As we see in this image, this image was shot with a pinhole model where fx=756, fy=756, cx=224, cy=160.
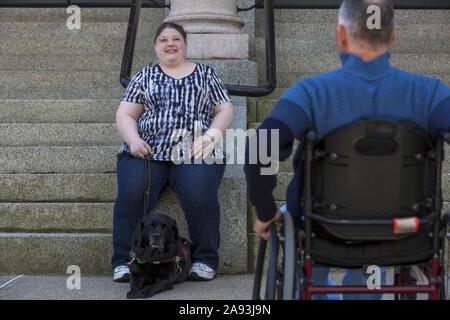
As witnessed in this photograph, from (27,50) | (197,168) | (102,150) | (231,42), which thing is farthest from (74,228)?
(27,50)

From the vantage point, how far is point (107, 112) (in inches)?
226

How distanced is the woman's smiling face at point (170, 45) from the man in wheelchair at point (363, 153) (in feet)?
7.06

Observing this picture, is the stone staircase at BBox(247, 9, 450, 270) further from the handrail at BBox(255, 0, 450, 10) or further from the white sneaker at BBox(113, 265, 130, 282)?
the white sneaker at BBox(113, 265, 130, 282)

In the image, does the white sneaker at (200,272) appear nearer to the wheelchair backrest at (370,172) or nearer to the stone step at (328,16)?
the wheelchair backrest at (370,172)

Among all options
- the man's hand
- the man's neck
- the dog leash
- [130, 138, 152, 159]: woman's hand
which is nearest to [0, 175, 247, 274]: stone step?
the dog leash

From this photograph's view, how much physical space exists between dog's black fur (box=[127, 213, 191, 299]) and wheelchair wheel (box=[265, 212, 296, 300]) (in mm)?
1434

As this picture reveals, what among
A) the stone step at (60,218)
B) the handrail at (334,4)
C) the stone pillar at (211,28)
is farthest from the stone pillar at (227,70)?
the handrail at (334,4)

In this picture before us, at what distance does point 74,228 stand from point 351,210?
2.75m

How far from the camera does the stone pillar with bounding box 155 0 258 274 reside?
178 inches

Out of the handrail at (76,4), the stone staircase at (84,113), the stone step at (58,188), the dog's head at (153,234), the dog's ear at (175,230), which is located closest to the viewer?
the dog's head at (153,234)

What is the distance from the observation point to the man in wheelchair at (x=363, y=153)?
227cm

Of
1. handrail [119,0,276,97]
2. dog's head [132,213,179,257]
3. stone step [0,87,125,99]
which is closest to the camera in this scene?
dog's head [132,213,179,257]

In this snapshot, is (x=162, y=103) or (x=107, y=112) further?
(x=107, y=112)
